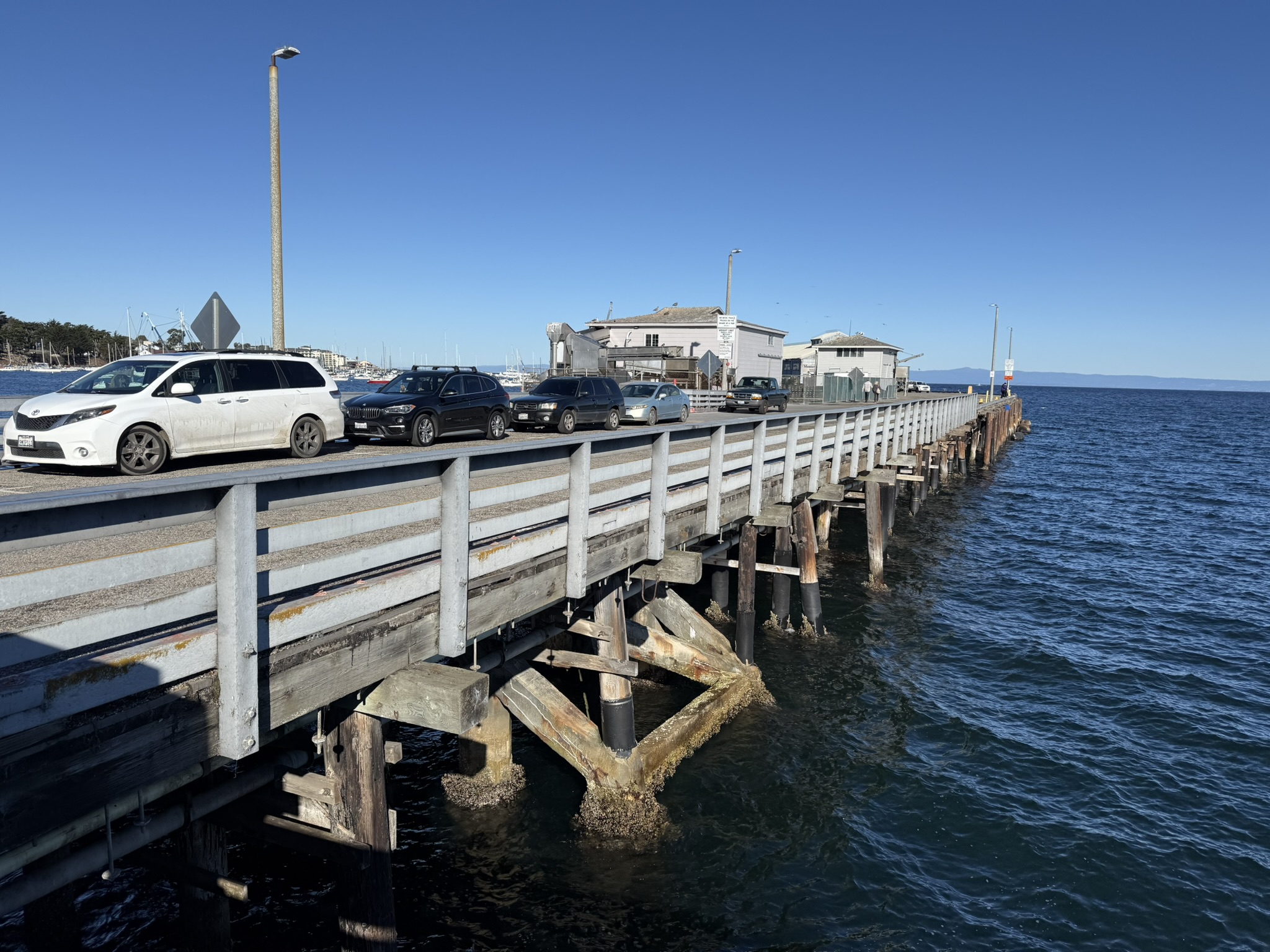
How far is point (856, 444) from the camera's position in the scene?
20.6 metres

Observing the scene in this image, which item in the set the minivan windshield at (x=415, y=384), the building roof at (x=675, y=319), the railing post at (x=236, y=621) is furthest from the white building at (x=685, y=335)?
the railing post at (x=236, y=621)

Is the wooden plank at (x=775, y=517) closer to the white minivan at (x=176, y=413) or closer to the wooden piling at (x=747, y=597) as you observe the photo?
the wooden piling at (x=747, y=597)

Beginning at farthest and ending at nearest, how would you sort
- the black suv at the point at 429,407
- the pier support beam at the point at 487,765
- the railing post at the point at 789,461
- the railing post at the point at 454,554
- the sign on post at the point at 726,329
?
the sign on post at the point at 726,329, the black suv at the point at 429,407, the railing post at the point at 789,461, the pier support beam at the point at 487,765, the railing post at the point at 454,554

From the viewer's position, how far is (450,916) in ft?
26.5

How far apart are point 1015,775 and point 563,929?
22.7 feet

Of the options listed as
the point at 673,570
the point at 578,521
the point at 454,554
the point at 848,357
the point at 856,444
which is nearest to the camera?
the point at 454,554

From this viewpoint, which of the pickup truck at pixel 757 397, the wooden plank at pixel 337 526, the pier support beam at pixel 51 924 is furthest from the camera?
the pickup truck at pixel 757 397

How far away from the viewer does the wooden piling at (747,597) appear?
14211 millimetres

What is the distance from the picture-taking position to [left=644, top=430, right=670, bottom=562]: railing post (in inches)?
376

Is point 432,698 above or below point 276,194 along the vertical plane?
below

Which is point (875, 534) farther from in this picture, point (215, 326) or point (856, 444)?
point (215, 326)

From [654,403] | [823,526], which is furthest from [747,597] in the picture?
[654,403]

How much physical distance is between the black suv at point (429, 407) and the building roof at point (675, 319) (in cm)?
3699

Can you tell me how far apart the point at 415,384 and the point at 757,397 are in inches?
822
